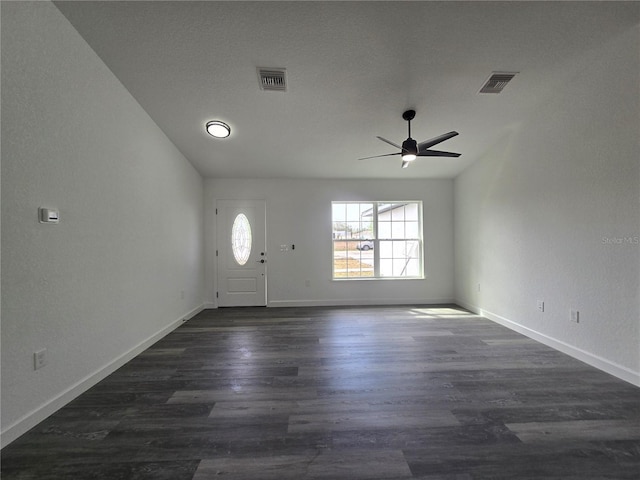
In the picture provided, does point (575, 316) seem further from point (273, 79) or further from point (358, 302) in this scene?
point (273, 79)

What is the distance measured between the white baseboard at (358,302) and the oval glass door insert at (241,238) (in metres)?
1.03

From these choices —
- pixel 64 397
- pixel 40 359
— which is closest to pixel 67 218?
pixel 40 359

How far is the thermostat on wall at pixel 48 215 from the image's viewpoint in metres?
1.73

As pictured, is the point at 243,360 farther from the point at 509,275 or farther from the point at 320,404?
the point at 509,275

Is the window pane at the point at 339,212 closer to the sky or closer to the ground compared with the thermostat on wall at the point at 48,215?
closer to the sky

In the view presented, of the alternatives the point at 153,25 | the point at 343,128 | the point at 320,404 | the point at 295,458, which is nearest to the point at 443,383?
the point at 320,404

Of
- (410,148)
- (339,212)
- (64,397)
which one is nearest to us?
(64,397)

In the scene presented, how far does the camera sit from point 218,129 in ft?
11.0

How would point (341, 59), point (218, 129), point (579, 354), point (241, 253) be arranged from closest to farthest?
1. point (341, 59)
2. point (579, 354)
3. point (218, 129)
4. point (241, 253)

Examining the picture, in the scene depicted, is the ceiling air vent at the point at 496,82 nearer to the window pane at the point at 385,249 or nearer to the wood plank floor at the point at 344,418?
the wood plank floor at the point at 344,418

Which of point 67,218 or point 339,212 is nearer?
point 67,218

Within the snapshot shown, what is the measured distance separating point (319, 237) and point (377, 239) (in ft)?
3.88

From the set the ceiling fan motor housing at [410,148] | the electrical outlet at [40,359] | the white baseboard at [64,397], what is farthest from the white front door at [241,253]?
the electrical outlet at [40,359]

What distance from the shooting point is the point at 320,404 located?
1.86 metres
